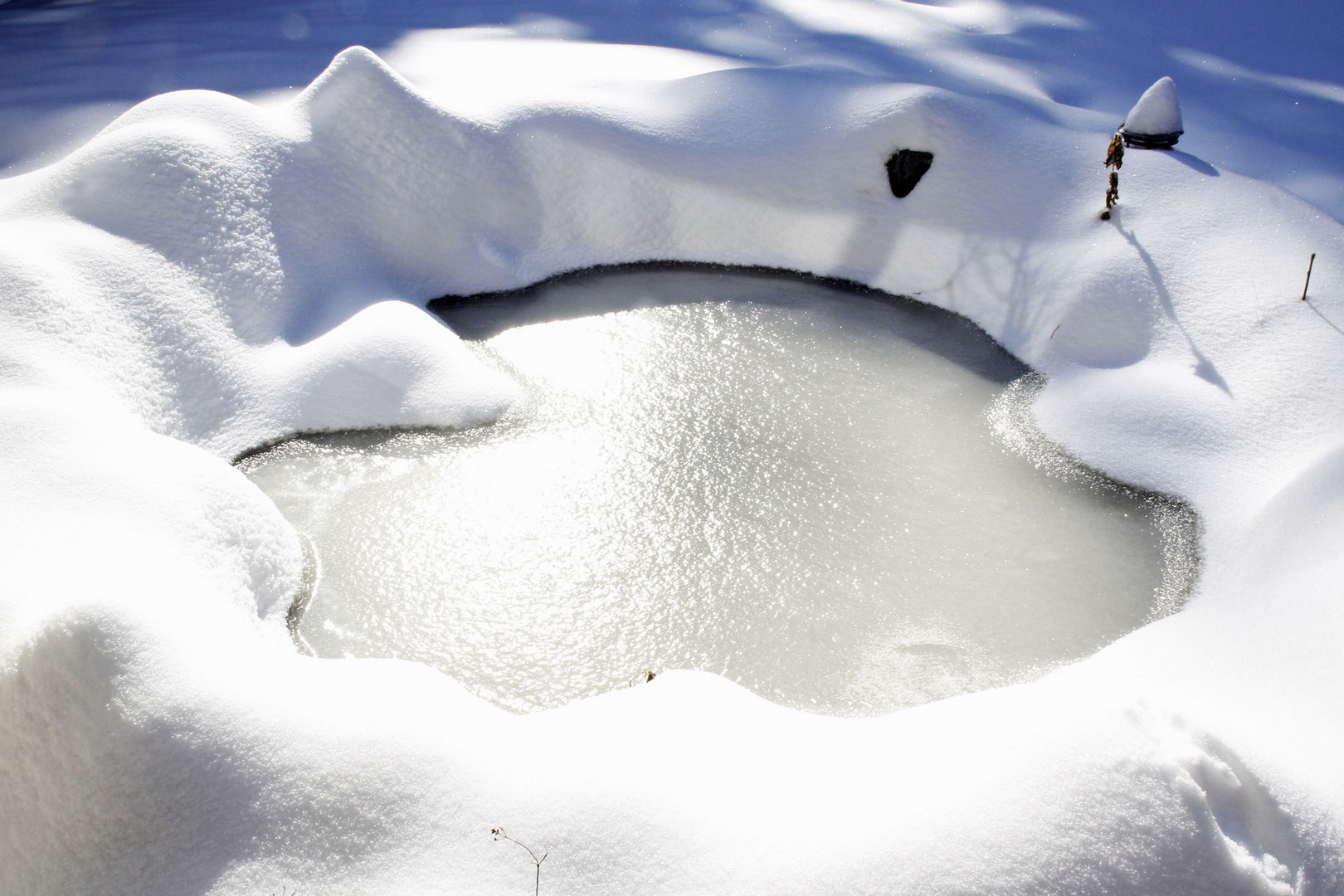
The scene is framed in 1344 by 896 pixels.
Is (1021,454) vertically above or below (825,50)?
below

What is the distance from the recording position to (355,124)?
796cm

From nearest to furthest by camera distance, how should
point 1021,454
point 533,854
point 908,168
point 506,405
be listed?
point 533,854, point 1021,454, point 506,405, point 908,168

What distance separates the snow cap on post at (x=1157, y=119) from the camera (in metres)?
8.14

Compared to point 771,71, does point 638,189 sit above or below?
below

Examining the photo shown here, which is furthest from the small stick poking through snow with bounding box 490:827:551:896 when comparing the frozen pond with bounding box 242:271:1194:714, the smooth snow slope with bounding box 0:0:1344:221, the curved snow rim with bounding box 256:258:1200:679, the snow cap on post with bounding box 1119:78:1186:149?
the smooth snow slope with bounding box 0:0:1344:221

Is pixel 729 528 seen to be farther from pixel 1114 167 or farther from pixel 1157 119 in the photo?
pixel 1157 119

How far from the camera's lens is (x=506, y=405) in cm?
645

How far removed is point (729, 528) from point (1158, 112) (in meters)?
5.94

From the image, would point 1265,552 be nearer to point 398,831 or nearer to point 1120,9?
point 398,831

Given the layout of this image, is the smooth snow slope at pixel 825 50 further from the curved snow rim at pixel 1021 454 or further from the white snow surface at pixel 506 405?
the curved snow rim at pixel 1021 454

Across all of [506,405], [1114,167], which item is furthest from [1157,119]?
[506,405]

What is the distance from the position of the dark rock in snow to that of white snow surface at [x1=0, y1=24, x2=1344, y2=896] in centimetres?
12

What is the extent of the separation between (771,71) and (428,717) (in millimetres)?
8297

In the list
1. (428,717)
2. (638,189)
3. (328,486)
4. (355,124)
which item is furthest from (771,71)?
(428,717)
